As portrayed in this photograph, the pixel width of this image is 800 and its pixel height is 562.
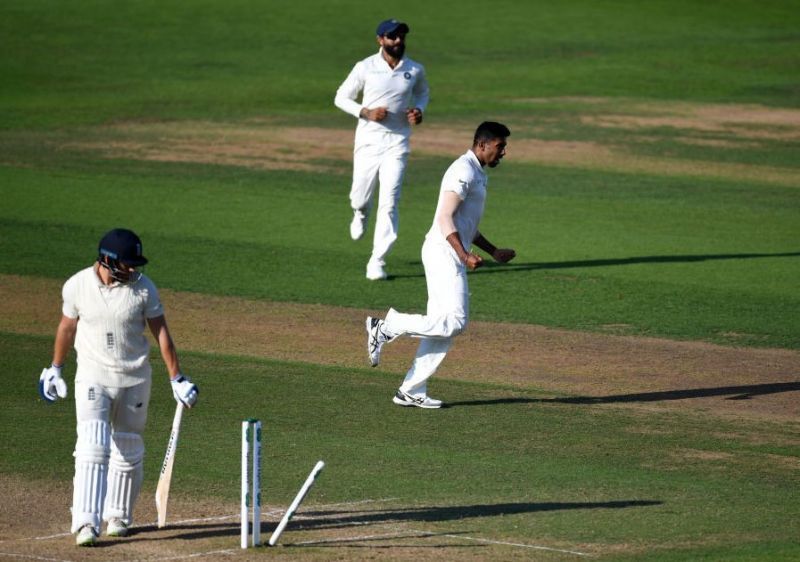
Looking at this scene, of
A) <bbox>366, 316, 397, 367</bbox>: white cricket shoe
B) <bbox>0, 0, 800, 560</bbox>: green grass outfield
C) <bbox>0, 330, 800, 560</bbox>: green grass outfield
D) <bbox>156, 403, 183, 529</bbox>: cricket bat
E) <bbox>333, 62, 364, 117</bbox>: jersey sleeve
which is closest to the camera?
<bbox>156, 403, 183, 529</bbox>: cricket bat

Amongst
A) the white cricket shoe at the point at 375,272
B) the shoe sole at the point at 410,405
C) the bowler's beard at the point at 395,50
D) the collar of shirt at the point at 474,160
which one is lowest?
the shoe sole at the point at 410,405

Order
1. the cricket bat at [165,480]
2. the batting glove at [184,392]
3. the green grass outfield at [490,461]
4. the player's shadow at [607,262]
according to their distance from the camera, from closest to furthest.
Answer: the batting glove at [184,392], the cricket bat at [165,480], the green grass outfield at [490,461], the player's shadow at [607,262]

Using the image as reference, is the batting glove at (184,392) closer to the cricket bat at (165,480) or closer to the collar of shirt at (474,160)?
the cricket bat at (165,480)

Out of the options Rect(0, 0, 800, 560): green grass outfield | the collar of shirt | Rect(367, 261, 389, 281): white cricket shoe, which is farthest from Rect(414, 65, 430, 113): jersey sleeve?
the collar of shirt

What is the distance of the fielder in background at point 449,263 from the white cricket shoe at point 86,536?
3.73m

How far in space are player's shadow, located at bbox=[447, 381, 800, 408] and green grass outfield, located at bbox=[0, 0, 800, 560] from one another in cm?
10

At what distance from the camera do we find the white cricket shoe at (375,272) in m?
16.2

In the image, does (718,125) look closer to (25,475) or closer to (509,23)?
(509,23)

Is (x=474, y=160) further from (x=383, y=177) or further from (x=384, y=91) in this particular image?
(x=384, y=91)

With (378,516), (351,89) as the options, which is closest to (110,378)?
(378,516)

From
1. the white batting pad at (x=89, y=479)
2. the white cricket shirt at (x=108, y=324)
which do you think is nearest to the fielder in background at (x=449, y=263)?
the white cricket shirt at (x=108, y=324)

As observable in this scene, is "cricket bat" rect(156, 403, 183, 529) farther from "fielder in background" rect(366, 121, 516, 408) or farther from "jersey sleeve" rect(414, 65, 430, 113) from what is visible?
"jersey sleeve" rect(414, 65, 430, 113)

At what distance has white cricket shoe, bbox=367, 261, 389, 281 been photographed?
16.2 meters

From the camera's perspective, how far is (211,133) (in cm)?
2638
